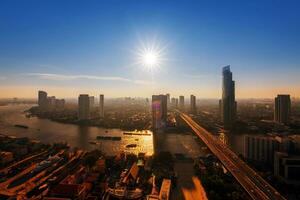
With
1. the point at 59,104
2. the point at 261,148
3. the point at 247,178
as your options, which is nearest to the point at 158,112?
the point at 261,148

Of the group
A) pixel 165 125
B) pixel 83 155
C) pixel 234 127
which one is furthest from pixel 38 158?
pixel 234 127

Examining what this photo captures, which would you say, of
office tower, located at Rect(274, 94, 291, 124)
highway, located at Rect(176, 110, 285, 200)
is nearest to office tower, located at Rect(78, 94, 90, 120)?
highway, located at Rect(176, 110, 285, 200)

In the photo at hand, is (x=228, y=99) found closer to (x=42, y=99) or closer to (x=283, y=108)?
(x=283, y=108)

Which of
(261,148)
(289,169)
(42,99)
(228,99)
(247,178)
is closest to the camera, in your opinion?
(247,178)

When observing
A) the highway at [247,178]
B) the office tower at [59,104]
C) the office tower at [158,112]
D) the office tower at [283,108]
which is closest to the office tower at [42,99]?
the office tower at [59,104]

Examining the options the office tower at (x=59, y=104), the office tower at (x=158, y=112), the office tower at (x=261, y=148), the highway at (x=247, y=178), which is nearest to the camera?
the highway at (x=247, y=178)

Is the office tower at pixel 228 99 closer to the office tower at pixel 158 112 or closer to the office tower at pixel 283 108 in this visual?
the office tower at pixel 283 108

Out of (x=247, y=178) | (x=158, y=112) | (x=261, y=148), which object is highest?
(x=158, y=112)
